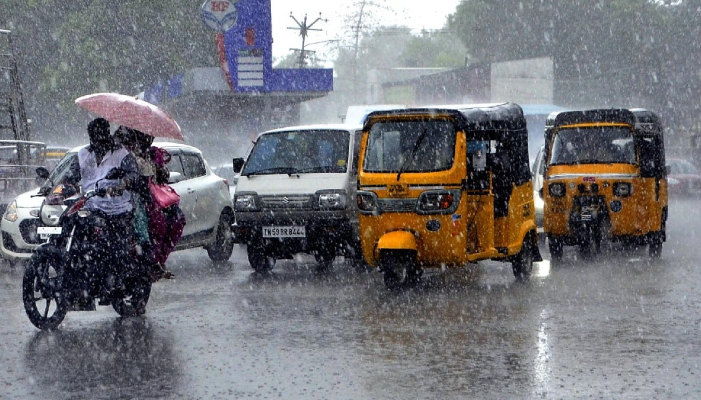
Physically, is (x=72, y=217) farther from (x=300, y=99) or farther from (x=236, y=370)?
(x=300, y=99)

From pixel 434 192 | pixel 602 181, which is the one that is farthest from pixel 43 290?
pixel 602 181

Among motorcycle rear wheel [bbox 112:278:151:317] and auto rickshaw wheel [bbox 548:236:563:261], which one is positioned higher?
motorcycle rear wheel [bbox 112:278:151:317]

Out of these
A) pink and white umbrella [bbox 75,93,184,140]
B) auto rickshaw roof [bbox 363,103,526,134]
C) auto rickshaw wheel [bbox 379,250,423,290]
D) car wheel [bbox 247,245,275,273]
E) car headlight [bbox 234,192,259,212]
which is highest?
pink and white umbrella [bbox 75,93,184,140]

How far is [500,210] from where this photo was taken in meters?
12.9

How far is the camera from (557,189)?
53.7ft

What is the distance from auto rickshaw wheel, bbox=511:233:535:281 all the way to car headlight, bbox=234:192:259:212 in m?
3.29

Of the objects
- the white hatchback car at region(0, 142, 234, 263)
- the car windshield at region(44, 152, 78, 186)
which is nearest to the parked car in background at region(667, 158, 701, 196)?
the white hatchback car at region(0, 142, 234, 263)

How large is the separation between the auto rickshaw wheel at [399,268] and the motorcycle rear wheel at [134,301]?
2.81 metres

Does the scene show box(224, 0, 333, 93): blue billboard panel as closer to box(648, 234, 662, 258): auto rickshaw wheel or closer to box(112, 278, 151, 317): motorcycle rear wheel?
box(648, 234, 662, 258): auto rickshaw wheel

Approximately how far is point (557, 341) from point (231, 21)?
2696 cm

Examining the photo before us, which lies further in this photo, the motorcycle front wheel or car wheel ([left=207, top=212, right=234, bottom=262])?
car wheel ([left=207, top=212, right=234, bottom=262])

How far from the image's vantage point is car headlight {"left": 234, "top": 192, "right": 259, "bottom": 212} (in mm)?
14266

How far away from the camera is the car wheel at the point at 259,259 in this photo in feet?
47.3

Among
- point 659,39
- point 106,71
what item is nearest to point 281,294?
point 106,71
